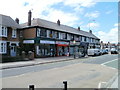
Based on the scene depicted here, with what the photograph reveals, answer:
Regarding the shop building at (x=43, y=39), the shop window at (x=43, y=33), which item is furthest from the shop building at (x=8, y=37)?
the shop window at (x=43, y=33)

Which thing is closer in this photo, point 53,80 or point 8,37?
point 53,80

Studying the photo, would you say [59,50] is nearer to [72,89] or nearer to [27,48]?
[27,48]

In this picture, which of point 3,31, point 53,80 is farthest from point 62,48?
point 53,80

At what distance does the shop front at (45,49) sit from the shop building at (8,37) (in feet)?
14.7

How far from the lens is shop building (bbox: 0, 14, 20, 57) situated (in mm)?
31062

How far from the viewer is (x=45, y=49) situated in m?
37.8

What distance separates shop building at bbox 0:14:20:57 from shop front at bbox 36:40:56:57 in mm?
4477

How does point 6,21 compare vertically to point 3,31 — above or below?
above

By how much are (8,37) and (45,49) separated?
8.71 meters

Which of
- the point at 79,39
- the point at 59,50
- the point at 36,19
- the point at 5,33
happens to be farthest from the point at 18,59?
the point at 79,39

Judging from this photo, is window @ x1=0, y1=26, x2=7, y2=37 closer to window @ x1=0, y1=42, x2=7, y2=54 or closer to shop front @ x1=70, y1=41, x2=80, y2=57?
window @ x1=0, y1=42, x2=7, y2=54

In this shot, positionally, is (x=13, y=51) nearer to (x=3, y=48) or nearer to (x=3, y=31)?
(x=3, y=48)

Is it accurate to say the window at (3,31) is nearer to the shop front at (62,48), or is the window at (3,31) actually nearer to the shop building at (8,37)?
the shop building at (8,37)

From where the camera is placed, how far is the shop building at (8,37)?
31.1 metres
